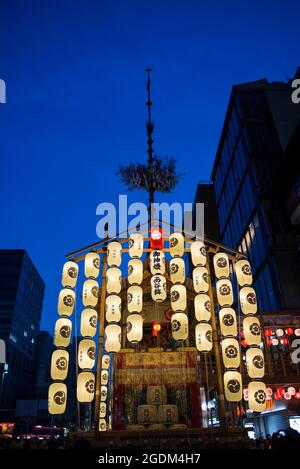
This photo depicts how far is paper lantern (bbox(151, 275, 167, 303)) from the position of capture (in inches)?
478

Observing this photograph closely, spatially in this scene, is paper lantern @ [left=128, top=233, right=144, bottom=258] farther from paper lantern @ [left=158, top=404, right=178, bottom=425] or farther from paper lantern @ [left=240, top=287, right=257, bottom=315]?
paper lantern @ [left=158, top=404, right=178, bottom=425]

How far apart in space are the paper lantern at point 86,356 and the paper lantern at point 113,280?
188 cm

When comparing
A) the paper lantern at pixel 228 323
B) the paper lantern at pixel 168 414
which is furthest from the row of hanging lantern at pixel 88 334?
the paper lantern at pixel 228 323

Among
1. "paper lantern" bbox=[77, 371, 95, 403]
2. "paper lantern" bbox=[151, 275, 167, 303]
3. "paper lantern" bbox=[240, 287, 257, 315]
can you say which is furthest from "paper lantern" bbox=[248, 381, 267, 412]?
"paper lantern" bbox=[77, 371, 95, 403]

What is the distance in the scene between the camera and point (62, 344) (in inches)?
448

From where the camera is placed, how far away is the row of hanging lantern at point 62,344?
10570mm

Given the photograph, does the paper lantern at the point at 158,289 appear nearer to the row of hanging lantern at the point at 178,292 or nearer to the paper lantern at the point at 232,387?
the row of hanging lantern at the point at 178,292

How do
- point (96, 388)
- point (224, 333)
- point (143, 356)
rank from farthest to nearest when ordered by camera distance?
point (143, 356), point (224, 333), point (96, 388)

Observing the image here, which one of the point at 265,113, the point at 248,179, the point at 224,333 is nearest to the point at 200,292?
the point at 224,333

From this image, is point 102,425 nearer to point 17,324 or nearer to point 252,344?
point 252,344

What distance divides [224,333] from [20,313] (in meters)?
58.5

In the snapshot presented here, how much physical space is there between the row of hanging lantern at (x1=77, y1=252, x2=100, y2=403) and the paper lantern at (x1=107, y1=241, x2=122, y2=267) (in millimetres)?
574

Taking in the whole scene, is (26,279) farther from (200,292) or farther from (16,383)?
(200,292)

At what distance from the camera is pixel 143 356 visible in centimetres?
1302
